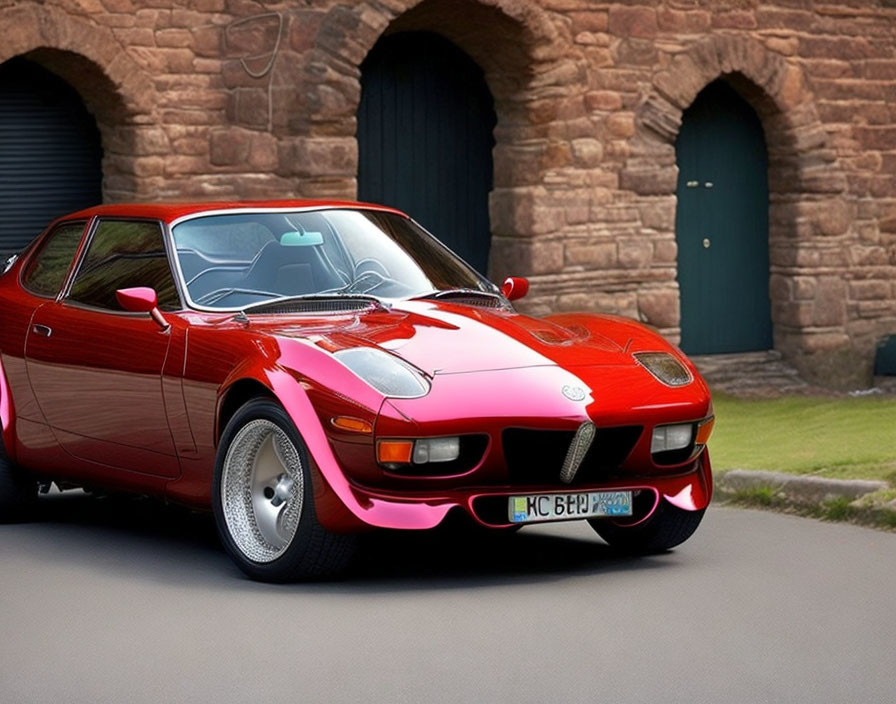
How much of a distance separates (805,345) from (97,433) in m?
12.3

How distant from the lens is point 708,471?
26.1 feet

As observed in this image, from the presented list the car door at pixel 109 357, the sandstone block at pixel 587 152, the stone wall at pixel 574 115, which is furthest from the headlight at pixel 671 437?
the sandstone block at pixel 587 152

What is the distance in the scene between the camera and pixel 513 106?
17.8m

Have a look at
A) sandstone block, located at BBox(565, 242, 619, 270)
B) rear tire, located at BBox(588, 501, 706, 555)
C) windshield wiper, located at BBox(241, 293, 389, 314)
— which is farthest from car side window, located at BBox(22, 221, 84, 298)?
sandstone block, located at BBox(565, 242, 619, 270)

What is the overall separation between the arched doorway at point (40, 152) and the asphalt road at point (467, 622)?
317 inches

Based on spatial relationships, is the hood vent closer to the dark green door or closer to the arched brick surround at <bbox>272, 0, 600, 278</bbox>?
the arched brick surround at <bbox>272, 0, 600, 278</bbox>

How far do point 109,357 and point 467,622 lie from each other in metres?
2.67

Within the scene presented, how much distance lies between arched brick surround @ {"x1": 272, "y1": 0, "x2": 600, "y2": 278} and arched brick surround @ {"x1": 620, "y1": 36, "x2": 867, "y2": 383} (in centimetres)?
115

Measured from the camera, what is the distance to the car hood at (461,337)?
7.35 meters

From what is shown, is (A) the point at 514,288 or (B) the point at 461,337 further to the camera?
(A) the point at 514,288

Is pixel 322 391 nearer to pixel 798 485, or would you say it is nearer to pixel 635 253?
pixel 798 485

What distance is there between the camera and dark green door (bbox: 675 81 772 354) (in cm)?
1958

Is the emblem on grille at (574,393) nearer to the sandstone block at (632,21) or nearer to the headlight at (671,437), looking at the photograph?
the headlight at (671,437)

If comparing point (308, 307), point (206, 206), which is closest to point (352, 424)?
point (308, 307)
